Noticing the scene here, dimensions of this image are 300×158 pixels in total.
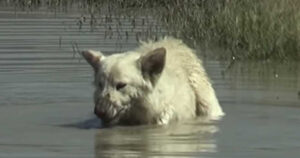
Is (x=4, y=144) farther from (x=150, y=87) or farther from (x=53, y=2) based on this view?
(x=53, y=2)

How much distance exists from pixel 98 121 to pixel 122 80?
36.0 inches

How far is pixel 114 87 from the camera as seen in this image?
11367 millimetres

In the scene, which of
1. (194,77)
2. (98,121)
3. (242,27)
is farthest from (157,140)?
(242,27)

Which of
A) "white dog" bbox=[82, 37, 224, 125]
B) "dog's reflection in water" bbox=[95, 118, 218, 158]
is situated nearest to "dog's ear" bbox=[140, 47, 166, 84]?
"white dog" bbox=[82, 37, 224, 125]

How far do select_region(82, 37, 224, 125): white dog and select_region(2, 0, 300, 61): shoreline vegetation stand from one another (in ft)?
17.9

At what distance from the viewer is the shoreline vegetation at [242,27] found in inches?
709

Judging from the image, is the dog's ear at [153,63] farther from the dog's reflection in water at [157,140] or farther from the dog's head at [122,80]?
the dog's reflection in water at [157,140]

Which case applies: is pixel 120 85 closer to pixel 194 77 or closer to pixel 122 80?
pixel 122 80

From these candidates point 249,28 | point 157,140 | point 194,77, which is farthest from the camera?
point 249,28

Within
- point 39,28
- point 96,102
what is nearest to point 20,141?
point 96,102

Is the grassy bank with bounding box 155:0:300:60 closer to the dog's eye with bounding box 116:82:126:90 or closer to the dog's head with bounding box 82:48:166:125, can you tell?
the dog's head with bounding box 82:48:166:125

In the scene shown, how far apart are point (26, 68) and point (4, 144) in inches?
243

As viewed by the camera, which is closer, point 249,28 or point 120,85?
point 120,85

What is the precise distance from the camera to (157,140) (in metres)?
10.9
